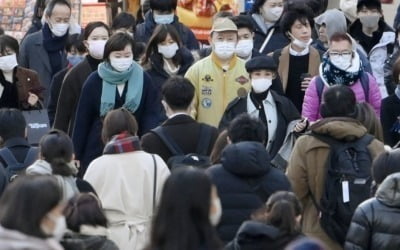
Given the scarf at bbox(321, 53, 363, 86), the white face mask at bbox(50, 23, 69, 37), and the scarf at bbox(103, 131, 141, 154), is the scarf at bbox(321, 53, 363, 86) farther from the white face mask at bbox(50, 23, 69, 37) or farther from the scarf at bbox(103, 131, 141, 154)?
the white face mask at bbox(50, 23, 69, 37)

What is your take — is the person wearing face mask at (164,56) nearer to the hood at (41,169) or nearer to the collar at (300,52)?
the collar at (300,52)

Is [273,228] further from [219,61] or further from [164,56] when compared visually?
[164,56]

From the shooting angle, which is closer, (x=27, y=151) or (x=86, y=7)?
(x=27, y=151)

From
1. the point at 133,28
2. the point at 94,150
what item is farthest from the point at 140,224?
the point at 133,28

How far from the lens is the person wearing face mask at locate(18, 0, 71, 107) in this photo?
49.9ft

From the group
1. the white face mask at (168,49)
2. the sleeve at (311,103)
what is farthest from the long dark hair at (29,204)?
the white face mask at (168,49)

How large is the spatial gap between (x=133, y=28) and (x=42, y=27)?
98cm

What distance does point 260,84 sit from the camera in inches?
483

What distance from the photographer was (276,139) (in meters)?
12.1

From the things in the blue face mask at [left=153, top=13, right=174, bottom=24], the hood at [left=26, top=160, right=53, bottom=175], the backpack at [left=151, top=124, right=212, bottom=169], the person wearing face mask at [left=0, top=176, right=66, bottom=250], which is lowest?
the backpack at [left=151, top=124, right=212, bottom=169]

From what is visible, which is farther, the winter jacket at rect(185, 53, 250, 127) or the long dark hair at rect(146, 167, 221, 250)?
the winter jacket at rect(185, 53, 250, 127)

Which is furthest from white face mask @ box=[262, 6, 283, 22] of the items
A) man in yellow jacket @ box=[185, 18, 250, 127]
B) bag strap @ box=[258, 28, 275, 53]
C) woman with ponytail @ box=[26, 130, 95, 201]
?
woman with ponytail @ box=[26, 130, 95, 201]

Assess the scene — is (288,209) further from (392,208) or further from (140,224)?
(140,224)

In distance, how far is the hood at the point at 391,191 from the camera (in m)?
8.82
